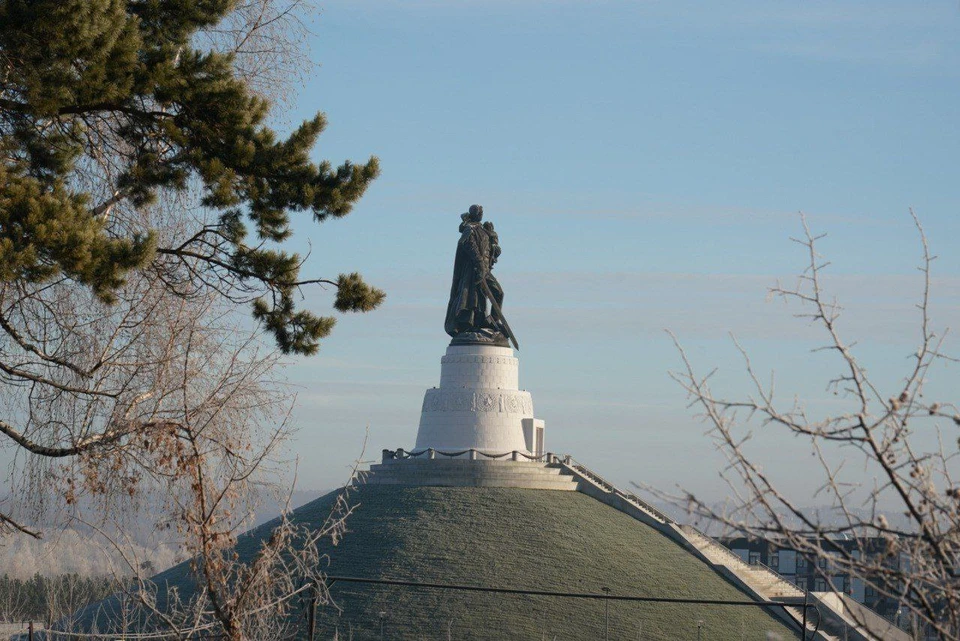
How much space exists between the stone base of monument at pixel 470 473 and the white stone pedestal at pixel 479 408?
623mm

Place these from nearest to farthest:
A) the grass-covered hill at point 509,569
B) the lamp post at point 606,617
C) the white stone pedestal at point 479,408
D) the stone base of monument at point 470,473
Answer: the lamp post at point 606,617 < the grass-covered hill at point 509,569 < the stone base of monument at point 470,473 < the white stone pedestal at point 479,408

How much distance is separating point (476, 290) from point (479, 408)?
4346 mm

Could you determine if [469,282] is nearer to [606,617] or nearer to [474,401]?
[474,401]

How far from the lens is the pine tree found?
1228cm

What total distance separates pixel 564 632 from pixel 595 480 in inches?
475

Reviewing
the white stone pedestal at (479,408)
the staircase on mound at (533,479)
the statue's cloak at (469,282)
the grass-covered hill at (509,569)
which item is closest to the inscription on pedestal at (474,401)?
the white stone pedestal at (479,408)

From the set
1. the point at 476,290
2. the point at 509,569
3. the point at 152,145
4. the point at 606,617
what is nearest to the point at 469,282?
the point at 476,290

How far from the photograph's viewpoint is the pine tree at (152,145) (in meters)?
12.3

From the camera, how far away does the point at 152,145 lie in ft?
47.9

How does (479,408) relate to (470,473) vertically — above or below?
above

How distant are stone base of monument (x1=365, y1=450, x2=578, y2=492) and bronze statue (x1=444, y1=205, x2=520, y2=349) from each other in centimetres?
436

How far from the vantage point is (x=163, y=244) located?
1475 cm

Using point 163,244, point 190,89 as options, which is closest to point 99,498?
point 163,244

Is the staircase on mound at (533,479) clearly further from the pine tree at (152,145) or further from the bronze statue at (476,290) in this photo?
the pine tree at (152,145)
